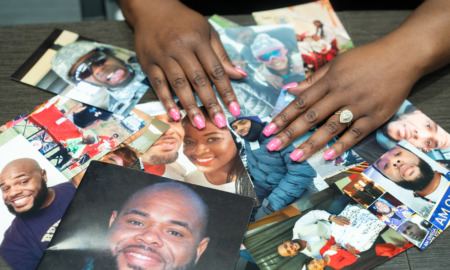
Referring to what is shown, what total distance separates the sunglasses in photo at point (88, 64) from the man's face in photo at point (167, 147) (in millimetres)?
234

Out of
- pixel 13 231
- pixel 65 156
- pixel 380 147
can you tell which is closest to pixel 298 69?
pixel 380 147

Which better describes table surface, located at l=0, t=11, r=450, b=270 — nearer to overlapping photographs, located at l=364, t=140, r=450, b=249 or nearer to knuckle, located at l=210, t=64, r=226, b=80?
overlapping photographs, located at l=364, t=140, r=450, b=249

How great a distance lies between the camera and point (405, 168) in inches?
31.6

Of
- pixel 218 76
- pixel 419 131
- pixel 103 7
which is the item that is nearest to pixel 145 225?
pixel 218 76

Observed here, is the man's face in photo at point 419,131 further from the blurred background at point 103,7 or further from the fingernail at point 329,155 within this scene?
the blurred background at point 103,7

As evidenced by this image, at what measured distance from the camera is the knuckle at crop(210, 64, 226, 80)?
91cm

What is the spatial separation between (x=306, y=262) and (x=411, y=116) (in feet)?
1.45

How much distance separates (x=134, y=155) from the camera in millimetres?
813

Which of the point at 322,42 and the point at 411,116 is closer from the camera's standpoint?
the point at 411,116

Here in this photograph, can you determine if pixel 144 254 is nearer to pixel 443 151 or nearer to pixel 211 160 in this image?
pixel 211 160

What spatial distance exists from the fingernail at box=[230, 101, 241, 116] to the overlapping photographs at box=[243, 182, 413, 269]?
250 mm

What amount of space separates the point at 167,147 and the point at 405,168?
490 mm

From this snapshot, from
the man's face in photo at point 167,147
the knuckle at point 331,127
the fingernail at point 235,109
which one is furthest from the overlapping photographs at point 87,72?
the knuckle at point 331,127

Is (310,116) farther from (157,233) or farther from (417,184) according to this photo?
(157,233)
